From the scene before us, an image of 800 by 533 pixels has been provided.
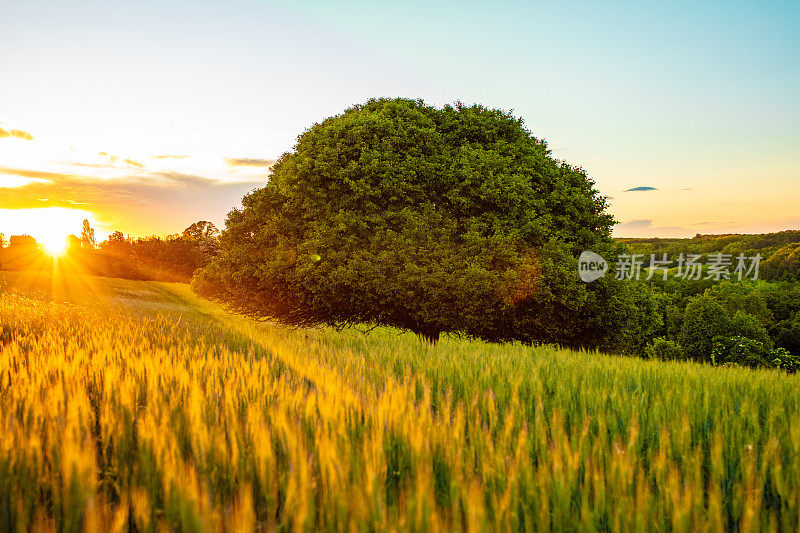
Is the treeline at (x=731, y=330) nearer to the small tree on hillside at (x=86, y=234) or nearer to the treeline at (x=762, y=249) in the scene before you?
the treeline at (x=762, y=249)

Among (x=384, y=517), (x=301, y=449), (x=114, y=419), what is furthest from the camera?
(x=114, y=419)

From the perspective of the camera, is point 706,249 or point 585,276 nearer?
point 585,276

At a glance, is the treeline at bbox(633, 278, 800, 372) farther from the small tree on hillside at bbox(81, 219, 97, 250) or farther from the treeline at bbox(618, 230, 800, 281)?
the small tree on hillside at bbox(81, 219, 97, 250)

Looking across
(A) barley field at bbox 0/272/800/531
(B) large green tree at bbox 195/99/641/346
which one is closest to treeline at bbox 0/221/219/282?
(B) large green tree at bbox 195/99/641/346

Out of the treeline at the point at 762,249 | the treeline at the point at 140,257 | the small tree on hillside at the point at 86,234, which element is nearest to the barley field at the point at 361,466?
the treeline at the point at 140,257

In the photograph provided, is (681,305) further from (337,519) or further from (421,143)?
(337,519)

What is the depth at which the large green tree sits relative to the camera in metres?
16.2

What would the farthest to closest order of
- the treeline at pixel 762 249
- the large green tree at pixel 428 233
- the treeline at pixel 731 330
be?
the treeline at pixel 762 249, the treeline at pixel 731 330, the large green tree at pixel 428 233

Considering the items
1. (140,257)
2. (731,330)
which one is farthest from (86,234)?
(731,330)

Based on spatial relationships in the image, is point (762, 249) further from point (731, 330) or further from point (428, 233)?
point (428, 233)

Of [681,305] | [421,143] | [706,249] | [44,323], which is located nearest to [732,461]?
[44,323]

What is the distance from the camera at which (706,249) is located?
158125 mm

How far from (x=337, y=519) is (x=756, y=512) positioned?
1.97 m

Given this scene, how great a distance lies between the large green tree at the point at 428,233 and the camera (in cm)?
1623
